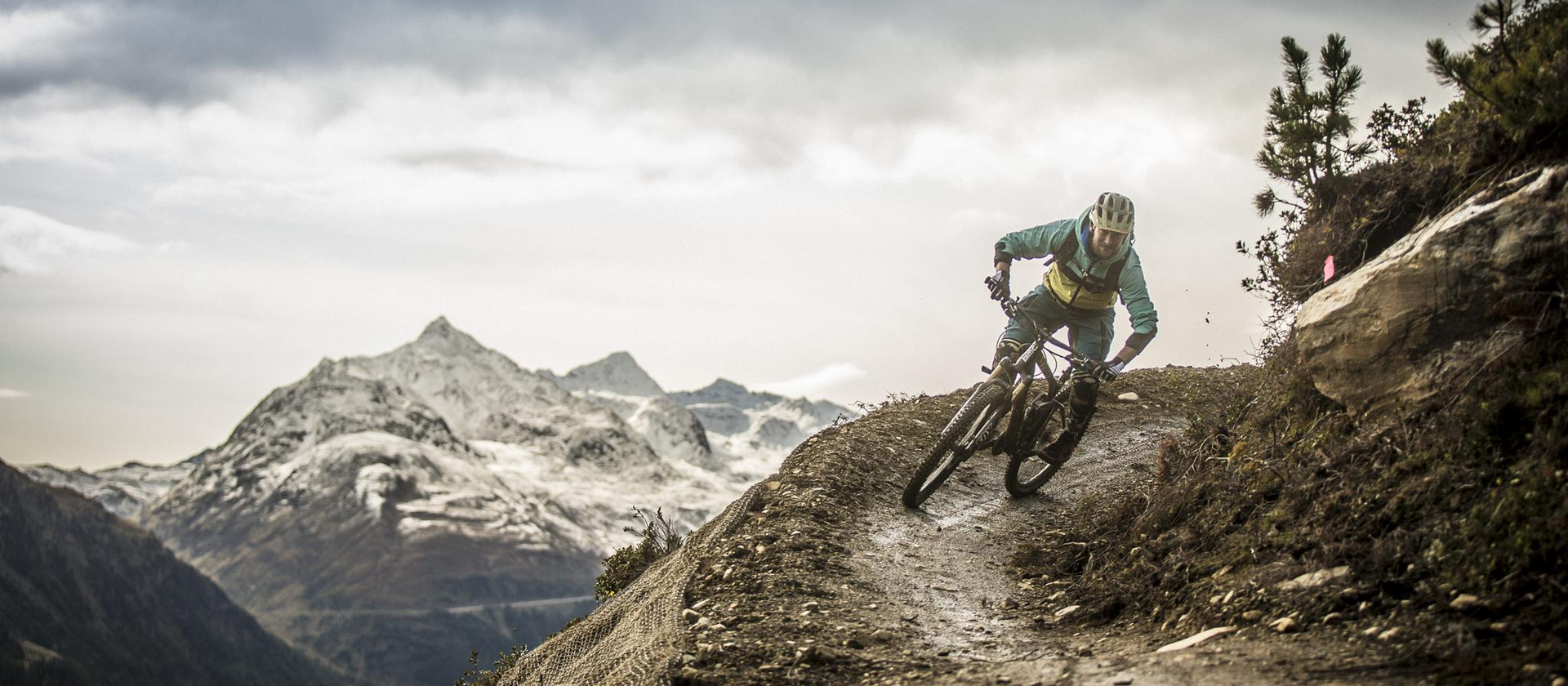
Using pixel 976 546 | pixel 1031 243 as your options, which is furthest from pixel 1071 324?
pixel 976 546

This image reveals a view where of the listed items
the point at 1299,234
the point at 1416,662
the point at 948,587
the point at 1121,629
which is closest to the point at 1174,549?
the point at 1121,629

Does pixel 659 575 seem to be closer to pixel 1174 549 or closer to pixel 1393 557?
pixel 1174 549

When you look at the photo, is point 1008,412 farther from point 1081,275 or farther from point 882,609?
point 882,609

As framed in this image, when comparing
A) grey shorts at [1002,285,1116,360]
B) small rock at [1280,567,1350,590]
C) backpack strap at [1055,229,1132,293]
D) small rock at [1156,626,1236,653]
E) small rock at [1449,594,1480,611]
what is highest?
backpack strap at [1055,229,1132,293]

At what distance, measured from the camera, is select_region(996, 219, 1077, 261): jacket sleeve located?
41.3ft

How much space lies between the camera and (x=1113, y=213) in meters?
11.7

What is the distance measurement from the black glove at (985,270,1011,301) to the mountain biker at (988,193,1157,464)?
0.4 inches

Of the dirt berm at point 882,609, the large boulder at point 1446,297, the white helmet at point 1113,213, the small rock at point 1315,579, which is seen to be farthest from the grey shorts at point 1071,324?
the small rock at point 1315,579

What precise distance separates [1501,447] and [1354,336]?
1.92 m

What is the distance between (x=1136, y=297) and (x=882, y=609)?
5350 millimetres

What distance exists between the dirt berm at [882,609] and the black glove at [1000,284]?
2.71m

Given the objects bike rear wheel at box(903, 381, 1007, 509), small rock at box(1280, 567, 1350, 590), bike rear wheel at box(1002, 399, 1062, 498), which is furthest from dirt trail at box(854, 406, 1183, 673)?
small rock at box(1280, 567, 1350, 590)

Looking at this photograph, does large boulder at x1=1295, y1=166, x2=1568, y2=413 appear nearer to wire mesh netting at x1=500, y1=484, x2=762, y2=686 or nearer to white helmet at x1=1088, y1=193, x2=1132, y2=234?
white helmet at x1=1088, y1=193, x2=1132, y2=234

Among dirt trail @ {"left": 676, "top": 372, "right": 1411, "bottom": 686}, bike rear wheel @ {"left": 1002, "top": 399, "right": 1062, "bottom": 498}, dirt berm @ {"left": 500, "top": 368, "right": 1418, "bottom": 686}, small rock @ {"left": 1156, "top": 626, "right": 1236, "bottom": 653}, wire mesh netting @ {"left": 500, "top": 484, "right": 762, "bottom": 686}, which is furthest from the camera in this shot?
bike rear wheel @ {"left": 1002, "top": 399, "right": 1062, "bottom": 498}
